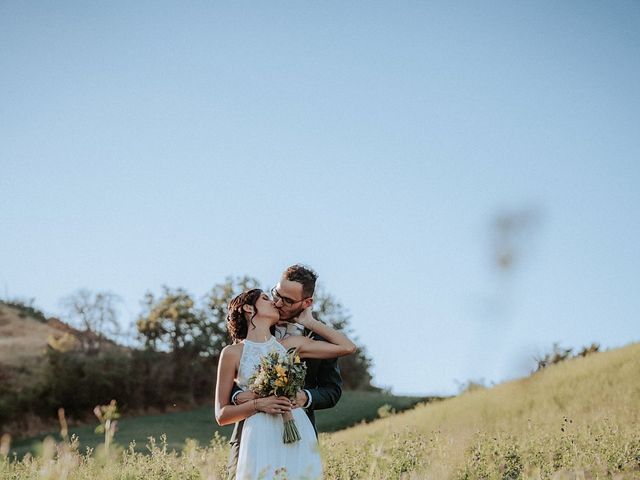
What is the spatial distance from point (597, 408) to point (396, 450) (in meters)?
5.90

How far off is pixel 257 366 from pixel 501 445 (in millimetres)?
5933

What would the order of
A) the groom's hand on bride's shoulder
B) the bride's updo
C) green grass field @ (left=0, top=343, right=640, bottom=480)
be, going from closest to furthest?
the groom's hand on bride's shoulder → the bride's updo → green grass field @ (left=0, top=343, right=640, bottom=480)

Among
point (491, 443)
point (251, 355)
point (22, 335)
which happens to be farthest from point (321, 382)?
point (22, 335)

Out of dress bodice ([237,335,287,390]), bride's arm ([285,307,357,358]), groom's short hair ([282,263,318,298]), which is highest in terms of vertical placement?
groom's short hair ([282,263,318,298])

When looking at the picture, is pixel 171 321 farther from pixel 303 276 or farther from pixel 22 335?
pixel 303 276

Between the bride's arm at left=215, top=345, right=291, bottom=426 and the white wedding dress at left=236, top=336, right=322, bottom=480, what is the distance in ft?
0.19

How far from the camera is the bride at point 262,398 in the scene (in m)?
4.82

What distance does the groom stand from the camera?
501 centimetres

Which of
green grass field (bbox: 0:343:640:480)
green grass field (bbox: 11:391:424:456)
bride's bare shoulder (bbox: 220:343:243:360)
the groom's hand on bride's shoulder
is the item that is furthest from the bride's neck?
green grass field (bbox: 11:391:424:456)

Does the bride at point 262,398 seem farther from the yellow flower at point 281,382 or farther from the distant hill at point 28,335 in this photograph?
the distant hill at point 28,335

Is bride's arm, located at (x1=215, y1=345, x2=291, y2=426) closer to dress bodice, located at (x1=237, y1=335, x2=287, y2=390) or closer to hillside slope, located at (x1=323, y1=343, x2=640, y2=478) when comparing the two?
dress bodice, located at (x1=237, y1=335, x2=287, y2=390)

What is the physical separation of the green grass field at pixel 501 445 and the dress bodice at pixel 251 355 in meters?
0.73

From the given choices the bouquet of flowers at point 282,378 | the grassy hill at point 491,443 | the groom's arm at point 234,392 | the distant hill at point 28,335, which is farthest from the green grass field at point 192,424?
the bouquet of flowers at point 282,378

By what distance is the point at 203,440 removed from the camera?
910 inches
